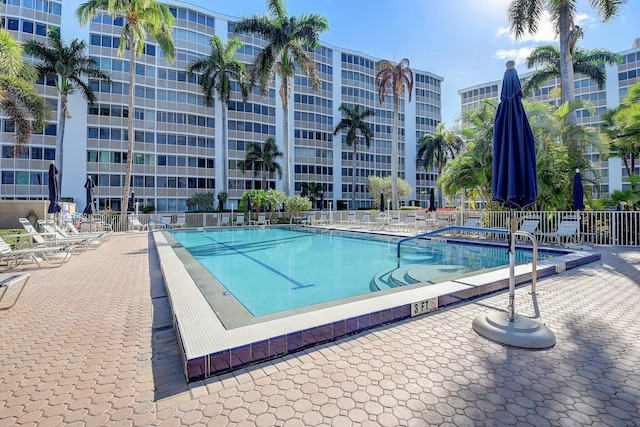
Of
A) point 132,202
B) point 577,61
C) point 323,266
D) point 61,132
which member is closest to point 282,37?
point 132,202

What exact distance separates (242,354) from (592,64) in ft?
91.0

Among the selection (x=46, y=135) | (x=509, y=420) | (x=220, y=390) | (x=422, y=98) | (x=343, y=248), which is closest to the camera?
(x=509, y=420)

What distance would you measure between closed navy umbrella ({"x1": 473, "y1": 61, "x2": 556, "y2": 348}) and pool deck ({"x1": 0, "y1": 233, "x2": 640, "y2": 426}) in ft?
0.75

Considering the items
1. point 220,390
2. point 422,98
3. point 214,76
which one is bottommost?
point 220,390

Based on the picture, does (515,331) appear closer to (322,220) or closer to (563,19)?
(563,19)

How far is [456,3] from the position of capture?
1055 centimetres

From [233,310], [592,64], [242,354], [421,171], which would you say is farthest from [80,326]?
[421,171]

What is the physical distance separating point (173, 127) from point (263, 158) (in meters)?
9.31

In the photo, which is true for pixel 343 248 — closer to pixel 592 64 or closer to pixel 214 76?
pixel 592 64

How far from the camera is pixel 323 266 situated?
871cm

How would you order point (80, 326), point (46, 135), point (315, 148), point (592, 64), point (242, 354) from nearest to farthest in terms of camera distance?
point (242, 354), point (80, 326), point (592, 64), point (46, 135), point (315, 148)

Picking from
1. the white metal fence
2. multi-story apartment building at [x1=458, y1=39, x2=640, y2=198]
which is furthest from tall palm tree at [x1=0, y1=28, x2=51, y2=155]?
multi-story apartment building at [x1=458, y1=39, x2=640, y2=198]

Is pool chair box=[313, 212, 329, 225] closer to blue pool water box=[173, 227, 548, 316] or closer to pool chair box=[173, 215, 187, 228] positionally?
pool chair box=[173, 215, 187, 228]

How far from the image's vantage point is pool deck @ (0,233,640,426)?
2.14m
